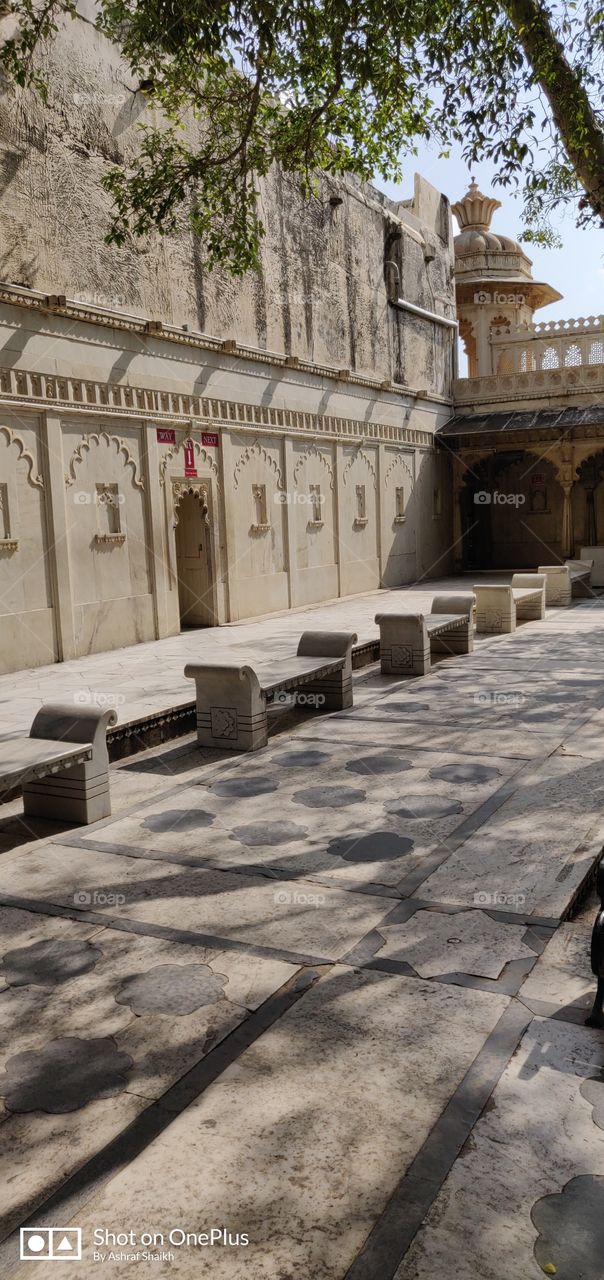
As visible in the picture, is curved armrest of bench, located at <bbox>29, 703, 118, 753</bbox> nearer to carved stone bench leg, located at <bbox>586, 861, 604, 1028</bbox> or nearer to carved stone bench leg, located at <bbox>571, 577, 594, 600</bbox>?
carved stone bench leg, located at <bbox>586, 861, 604, 1028</bbox>

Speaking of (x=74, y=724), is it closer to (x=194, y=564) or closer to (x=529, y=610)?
(x=194, y=564)

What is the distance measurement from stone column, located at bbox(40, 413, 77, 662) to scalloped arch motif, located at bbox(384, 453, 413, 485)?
32.0 ft

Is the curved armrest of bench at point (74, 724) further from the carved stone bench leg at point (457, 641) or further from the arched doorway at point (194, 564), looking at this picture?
the arched doorway at point (194, 564)

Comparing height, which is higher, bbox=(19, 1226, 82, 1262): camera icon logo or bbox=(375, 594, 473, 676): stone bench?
bbox=(375, 594, 473, 676): stone bench

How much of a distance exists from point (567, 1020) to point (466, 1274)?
115cm

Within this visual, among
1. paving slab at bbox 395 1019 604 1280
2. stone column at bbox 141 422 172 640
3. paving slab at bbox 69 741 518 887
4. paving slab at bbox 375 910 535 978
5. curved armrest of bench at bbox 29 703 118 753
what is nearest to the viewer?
paving slab at bbox 395 1019 604 1280

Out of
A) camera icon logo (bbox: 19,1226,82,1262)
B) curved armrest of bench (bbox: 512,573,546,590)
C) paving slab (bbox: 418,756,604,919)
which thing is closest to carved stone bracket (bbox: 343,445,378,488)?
curved armrest of bench (bbox: 512,573,546,590)

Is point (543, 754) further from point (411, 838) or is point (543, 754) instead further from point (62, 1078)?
point (62, 1078)

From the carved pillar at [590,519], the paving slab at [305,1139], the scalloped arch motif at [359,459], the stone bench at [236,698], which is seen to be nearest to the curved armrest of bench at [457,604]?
the stone bench at [236,698]

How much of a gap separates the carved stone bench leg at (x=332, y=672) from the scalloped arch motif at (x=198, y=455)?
5001 mm

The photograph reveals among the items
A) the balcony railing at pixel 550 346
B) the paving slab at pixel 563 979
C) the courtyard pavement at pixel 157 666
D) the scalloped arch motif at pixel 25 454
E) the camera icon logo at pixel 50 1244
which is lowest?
the paving slab at pixel 563 979

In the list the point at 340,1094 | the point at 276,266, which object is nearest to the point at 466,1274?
the point at 340,1094

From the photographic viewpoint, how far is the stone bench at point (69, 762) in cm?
511

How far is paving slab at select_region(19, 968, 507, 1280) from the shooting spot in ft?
6.96
